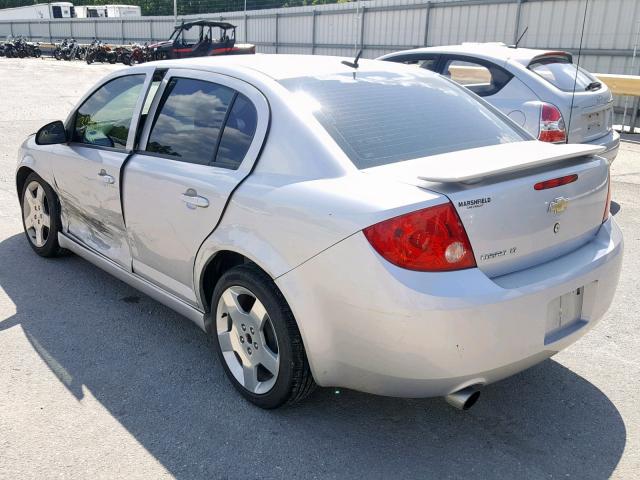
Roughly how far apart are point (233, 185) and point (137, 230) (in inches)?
38.5

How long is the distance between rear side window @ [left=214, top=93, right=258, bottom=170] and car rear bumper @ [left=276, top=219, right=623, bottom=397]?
0.75m

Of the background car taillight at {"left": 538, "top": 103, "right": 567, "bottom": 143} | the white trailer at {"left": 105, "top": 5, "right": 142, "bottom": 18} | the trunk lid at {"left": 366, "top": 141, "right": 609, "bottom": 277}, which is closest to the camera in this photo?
the trunk lid at {"left": 366, "top": 141, "right": 609, "bottom": 277}

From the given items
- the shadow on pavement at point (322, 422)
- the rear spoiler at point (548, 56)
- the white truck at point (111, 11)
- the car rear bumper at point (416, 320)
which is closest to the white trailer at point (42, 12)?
the white truck at point (111, 11)

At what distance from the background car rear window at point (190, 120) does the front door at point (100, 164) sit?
255 mm

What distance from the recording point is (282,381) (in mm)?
2854

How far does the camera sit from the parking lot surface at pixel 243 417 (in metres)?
2.65

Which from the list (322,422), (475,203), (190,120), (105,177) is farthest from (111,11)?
(475,203)

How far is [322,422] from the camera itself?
2965 mm

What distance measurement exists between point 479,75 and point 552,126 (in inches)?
68.5

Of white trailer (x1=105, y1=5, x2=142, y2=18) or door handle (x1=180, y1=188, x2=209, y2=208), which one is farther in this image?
white trailer (x1=105, y1=5, x2=142, y2=18)

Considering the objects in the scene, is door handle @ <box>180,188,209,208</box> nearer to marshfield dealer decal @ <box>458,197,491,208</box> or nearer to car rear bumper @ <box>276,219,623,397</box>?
car rear bumper @ <box>276,219,623,397</box>

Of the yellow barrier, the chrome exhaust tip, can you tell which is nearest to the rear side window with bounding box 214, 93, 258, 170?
the chrome exhaust tip

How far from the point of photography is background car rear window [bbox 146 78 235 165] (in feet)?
10.8

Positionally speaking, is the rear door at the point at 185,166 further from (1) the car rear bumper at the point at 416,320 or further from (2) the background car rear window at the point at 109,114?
(1) the car rear bumper at the point at 416,320
